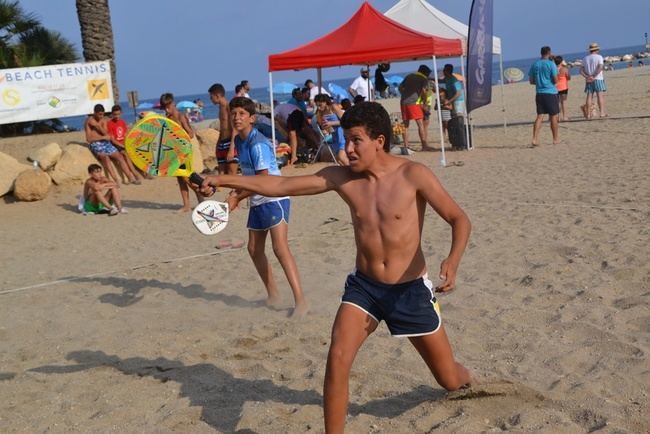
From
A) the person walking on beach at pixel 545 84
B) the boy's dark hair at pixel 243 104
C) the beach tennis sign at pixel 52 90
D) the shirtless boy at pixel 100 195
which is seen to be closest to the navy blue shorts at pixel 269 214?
the boy's dark hair at pixel 243 104

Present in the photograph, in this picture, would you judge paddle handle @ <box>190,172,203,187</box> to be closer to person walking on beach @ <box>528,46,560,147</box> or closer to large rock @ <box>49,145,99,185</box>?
large rock @ <box>49,145,99,185</box>

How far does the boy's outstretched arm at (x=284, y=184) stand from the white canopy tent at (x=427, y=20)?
1437cm

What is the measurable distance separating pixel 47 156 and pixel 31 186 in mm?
995

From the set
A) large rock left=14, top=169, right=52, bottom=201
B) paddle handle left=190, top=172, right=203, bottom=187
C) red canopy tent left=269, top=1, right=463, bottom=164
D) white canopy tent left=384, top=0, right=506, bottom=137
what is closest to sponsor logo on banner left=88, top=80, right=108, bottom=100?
large rock left=14, top=169, right=52, bottom=201

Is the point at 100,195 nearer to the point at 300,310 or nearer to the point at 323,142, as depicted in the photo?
the point at 323,142

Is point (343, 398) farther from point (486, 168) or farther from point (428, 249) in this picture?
point (486, 168)

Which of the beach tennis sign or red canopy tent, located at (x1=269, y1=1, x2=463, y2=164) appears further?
the beach tennis sign

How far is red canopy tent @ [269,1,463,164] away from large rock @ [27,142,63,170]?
13.6 feet

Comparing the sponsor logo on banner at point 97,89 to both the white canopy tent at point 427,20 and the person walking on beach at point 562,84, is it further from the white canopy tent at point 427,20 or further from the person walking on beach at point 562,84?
the person walking on beach at point 562,84

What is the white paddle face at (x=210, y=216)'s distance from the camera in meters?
4.75

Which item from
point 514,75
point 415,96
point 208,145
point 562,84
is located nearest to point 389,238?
point 208,145

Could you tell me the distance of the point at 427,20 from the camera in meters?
18.0

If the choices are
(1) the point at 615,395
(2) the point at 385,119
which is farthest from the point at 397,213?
(1) the point at 615,395

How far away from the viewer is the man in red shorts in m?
15.6
